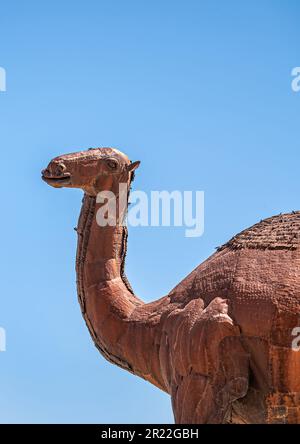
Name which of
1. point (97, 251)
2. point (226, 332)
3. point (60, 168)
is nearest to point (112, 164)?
point (60, 168)

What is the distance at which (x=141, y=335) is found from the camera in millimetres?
16641

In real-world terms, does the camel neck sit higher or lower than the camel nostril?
lower

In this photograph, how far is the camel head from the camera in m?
17.4

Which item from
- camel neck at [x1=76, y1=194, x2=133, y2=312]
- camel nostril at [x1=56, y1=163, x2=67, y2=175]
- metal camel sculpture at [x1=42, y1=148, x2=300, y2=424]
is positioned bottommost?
metal camel sculpture at [x1=42, y1=148, x2=300, y2=424]

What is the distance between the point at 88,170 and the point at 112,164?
35 cm

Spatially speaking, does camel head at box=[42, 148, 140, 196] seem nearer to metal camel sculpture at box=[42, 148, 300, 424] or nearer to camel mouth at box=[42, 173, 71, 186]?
camel mouth at box=[42, 173, 71, 186]

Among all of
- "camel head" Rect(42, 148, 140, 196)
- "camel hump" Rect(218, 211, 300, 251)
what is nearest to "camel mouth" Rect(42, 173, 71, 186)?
"camel head" Rect(42, 148, 140, 196)

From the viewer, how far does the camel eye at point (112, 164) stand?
1750 cm

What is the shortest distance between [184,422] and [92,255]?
360cm

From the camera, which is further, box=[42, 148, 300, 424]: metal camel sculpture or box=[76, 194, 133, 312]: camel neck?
box=[76, 194, 133, 312]: camel neck

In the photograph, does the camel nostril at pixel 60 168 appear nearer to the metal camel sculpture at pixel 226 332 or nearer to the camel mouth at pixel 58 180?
the camel mouth at pixel 58 180

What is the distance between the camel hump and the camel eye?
2285 millimetres

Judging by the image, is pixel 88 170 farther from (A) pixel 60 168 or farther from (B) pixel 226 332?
(B) pixel 226 332
